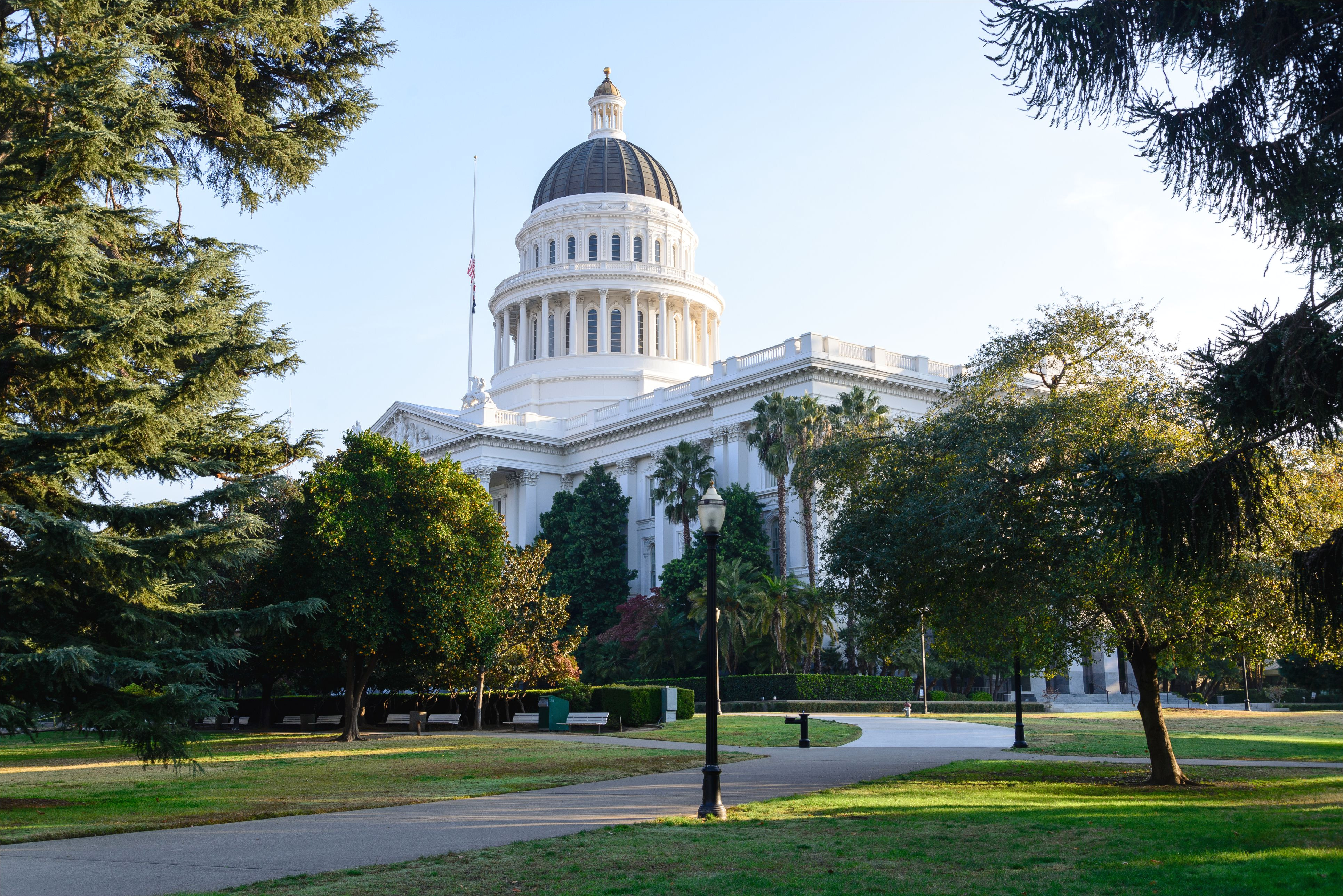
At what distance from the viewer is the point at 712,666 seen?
49.0ft

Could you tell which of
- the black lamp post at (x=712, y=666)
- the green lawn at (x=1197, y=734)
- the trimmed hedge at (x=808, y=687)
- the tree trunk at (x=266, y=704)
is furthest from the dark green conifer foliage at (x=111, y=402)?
the trimmed hedge at (x=808, y=687)

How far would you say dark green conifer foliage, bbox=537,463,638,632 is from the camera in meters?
67.1

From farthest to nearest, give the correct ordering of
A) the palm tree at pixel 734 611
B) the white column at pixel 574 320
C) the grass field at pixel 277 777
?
the white column at pixel 574 320
the palm tree at pixel 734 611
the grass field at pixel 277 777

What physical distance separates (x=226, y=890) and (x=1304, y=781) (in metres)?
16.6

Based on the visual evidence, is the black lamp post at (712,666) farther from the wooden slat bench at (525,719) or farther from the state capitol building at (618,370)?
the state capitol building at (618,370)

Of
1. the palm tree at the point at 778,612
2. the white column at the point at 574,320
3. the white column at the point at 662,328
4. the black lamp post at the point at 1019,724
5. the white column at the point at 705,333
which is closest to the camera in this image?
the black lamp post at the point at 1019,724

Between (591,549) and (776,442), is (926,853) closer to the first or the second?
(776,442)

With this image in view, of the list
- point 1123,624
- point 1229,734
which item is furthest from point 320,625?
point 1229,734

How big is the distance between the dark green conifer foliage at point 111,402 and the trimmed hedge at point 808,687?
1240 inches

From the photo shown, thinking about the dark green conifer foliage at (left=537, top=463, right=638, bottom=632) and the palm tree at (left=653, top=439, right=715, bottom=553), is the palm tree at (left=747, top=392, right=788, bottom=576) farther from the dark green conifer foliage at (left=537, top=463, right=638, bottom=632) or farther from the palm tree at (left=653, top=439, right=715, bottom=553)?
the dark green conifer foliage at (left=537, top=463, right=638, bottom=632)

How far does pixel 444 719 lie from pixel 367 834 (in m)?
26.2

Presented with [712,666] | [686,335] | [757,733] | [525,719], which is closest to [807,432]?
[525,719]

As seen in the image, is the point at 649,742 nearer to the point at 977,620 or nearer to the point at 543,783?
the point at 543,783

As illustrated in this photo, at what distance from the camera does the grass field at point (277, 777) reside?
49.3ft
